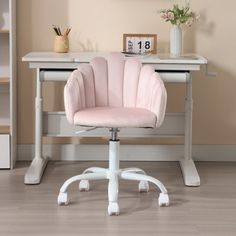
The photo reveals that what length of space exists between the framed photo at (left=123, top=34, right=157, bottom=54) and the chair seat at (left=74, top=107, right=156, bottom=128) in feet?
3.24

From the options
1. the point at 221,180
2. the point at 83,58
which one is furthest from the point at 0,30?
the point at 221,180

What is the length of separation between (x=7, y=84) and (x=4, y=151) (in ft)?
1.66

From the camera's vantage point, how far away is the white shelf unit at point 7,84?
161 inches

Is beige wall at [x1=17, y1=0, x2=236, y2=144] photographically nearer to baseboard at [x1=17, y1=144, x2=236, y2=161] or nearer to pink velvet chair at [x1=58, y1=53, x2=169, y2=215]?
baseboard at [x1=17, y1=144, x2=236, y2=161]

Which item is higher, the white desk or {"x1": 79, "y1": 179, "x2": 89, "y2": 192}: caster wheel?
the white desk

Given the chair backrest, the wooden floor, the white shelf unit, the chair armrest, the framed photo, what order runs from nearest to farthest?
1. the wooden floor
2. the chair armrest
3. the chair backrest
4. the white shelf unit
5. the framed photo

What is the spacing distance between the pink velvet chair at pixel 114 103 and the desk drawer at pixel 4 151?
71 cm

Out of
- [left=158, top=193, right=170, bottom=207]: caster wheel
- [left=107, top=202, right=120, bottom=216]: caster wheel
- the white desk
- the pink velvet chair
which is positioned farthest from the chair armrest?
[left=158, top=193, right=170, bottom=207]: caster wheel

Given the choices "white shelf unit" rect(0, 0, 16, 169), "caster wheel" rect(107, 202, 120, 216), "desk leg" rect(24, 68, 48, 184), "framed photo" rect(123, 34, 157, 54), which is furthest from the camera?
"framed photo" rect(123, 34, 157, 54)

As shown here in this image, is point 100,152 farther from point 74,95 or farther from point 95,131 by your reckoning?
point 74,95

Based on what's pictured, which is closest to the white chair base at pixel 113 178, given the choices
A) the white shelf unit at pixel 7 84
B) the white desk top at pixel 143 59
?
the white desk top at pixel 143 59

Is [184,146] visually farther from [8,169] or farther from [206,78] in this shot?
[8,169]

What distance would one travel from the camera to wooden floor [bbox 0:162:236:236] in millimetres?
2947

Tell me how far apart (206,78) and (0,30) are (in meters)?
1.51
